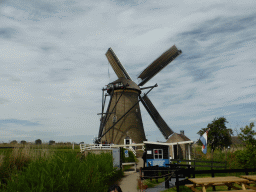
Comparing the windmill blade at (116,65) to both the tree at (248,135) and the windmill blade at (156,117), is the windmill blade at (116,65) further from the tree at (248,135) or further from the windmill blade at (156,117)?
the tree at (248,135)

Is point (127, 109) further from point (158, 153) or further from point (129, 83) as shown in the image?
point (158, 153)

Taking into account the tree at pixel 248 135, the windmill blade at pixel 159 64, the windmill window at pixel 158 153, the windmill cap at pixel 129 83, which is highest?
the windmill blade at pixel 159 64

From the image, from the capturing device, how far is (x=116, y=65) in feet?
104

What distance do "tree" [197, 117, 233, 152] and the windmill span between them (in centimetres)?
564

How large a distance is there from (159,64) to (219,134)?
13.0 meters

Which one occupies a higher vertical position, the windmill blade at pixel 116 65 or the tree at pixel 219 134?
the windmill blade at pixel 116 65

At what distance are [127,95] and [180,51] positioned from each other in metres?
10.6

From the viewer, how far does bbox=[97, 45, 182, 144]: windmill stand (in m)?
27.9

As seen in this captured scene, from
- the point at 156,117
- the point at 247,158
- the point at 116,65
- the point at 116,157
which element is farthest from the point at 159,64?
the point at 247,158

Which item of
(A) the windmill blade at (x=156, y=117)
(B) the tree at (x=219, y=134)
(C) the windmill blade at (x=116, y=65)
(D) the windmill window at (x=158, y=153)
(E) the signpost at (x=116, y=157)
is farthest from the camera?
(C) the windmill blade at (x=116, y=65)

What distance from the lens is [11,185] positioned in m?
5.32

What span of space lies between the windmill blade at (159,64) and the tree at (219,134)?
10858 millimetres

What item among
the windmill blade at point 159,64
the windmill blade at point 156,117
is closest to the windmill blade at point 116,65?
the windmill blade at point 159,64

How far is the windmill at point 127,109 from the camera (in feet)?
91.6
